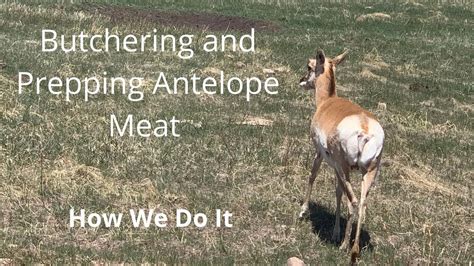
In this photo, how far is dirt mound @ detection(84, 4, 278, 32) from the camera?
1104 inches

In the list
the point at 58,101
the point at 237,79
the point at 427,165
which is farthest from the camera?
the point at 237,79

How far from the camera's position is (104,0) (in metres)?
32.0

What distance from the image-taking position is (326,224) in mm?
10945

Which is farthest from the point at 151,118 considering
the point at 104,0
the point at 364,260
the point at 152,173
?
the point at 104,0

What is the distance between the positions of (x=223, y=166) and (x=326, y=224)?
2.42 metres

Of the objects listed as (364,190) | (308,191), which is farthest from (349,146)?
(308,191)

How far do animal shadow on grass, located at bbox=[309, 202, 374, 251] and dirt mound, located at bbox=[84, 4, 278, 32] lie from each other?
16824mm

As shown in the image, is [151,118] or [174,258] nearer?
[174,258]

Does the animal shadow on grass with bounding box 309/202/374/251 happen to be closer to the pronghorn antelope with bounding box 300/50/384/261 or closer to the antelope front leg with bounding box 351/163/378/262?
the pronghorn antelope with bounding box 300/50/384/261

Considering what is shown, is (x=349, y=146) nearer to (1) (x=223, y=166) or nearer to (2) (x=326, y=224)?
(2) (x=326, y=224)

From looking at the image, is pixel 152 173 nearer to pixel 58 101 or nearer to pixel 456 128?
pixel 58 101

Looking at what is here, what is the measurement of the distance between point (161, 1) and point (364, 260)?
88.2 feet

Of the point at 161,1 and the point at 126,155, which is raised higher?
the point at 161,1

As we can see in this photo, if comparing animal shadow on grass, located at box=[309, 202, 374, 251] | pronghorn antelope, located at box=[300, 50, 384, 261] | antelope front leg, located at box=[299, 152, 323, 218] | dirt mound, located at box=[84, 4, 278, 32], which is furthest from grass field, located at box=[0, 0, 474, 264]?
dirt mound, located at box=[84, 4, 278, 32]
